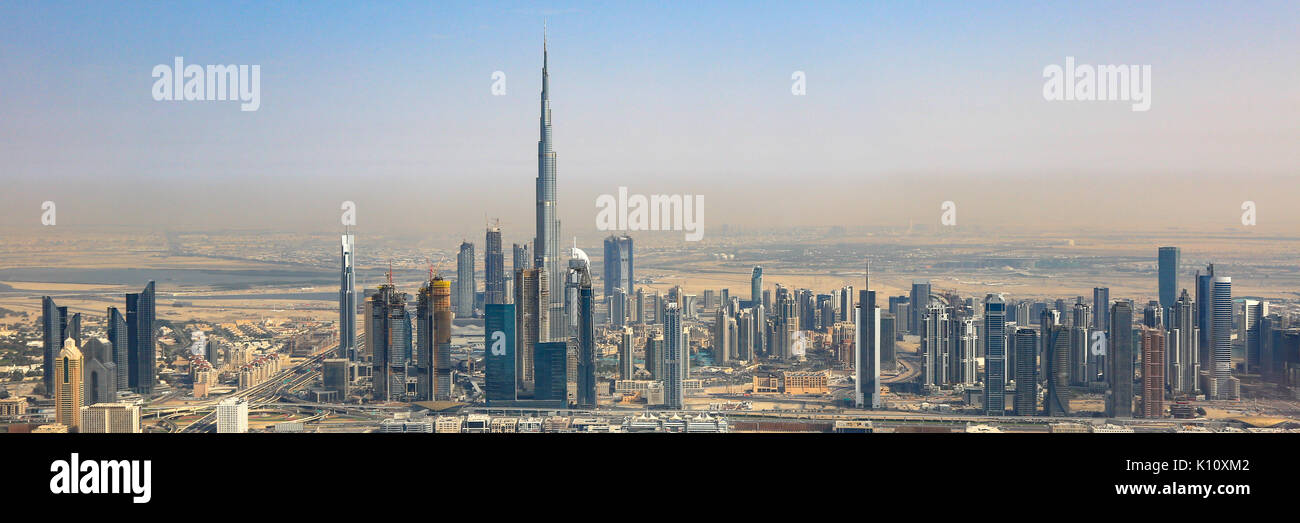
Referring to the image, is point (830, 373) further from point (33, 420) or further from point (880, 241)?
point (33, 420)

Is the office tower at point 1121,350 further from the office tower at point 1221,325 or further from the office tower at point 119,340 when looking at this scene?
the office tower at point 119,340

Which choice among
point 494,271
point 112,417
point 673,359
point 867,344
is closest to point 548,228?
point 494,271

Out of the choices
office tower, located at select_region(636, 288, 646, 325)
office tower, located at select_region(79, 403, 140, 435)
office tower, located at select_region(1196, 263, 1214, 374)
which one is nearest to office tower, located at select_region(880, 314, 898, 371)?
office tower, located at select_region(636, 288, 646, 325)

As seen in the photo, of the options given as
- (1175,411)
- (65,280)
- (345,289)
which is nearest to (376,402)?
(345,289)

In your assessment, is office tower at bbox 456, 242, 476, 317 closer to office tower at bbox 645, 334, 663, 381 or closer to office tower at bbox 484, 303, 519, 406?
office tower at bbox 484, 303, 519, 406

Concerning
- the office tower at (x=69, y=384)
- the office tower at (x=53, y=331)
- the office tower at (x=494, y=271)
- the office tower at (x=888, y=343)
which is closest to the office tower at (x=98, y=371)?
the office tower at (x=69, y=384)

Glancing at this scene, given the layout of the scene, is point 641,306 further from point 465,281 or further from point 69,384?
point 69,384
